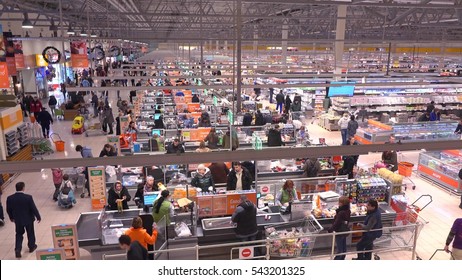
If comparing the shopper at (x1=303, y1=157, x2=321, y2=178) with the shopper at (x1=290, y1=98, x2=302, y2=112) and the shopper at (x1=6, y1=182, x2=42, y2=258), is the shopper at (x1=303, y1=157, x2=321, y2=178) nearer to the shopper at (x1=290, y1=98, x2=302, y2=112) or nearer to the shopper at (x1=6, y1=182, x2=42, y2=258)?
the shopper at (x1=6, y1=182, x2=42, y2=258)

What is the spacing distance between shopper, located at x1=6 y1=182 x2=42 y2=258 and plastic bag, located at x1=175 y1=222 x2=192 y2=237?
2910 millimetres

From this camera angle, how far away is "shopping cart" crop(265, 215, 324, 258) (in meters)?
7.46

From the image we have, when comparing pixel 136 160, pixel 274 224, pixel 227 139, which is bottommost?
pixel 274 224

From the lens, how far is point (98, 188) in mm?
10266

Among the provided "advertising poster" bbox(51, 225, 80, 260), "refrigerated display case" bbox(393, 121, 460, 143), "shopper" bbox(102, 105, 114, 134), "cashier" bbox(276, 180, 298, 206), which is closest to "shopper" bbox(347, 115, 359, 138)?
"refrigerated display case" bbox(393, 121, 460, 143)

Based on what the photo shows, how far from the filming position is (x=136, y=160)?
4266 mm

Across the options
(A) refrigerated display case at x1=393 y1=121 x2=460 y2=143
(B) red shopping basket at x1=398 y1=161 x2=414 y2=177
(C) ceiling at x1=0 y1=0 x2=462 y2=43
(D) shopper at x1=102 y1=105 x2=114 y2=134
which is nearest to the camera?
(C) ceiling at x1=0 y1=0 x2=462 y2=43

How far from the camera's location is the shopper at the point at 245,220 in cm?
729

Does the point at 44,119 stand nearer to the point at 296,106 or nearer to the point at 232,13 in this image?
the point at 232,13

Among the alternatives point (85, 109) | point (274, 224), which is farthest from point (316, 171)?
point (85, 109)

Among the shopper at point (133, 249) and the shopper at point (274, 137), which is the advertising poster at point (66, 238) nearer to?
the shopper at point (133, 249)

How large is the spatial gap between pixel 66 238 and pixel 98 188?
11.5ft

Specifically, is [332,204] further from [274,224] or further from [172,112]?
[172,112]
